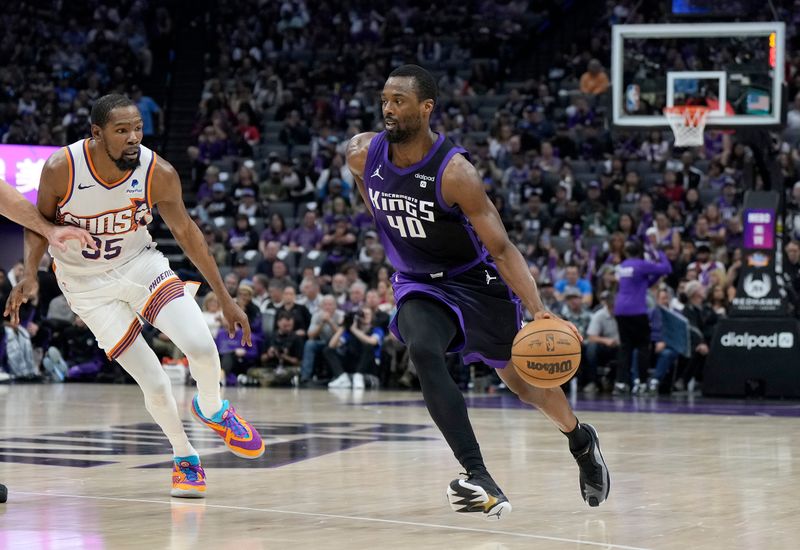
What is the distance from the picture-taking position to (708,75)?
14.3 m

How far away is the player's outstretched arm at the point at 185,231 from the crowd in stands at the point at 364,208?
7782 mm

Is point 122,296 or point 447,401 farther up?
point 122,296

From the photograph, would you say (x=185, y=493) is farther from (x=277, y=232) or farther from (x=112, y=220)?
(x=277, y=232)

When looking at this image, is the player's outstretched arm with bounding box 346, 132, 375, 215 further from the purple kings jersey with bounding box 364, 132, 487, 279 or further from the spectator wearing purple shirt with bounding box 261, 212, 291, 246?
the spectator wearing purple shirt with bounding box 261, 212, 291, 246

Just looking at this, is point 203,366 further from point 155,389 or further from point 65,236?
point 65,236

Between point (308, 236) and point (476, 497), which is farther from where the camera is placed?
point (308, 236)

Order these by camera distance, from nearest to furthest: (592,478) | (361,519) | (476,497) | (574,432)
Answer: (476,497)
(361,519)
(592,478)
(574,432)

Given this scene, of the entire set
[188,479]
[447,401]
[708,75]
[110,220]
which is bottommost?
[188,479]

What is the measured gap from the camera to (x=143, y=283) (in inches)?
255

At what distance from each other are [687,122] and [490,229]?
30.0 ft

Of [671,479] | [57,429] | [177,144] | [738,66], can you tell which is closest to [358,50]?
[177,144]

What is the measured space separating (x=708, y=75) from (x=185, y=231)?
9.20 m

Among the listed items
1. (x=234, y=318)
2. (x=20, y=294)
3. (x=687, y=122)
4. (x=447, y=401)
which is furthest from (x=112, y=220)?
(x=687, y=122)

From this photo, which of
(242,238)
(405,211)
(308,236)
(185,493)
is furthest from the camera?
(242,238)
